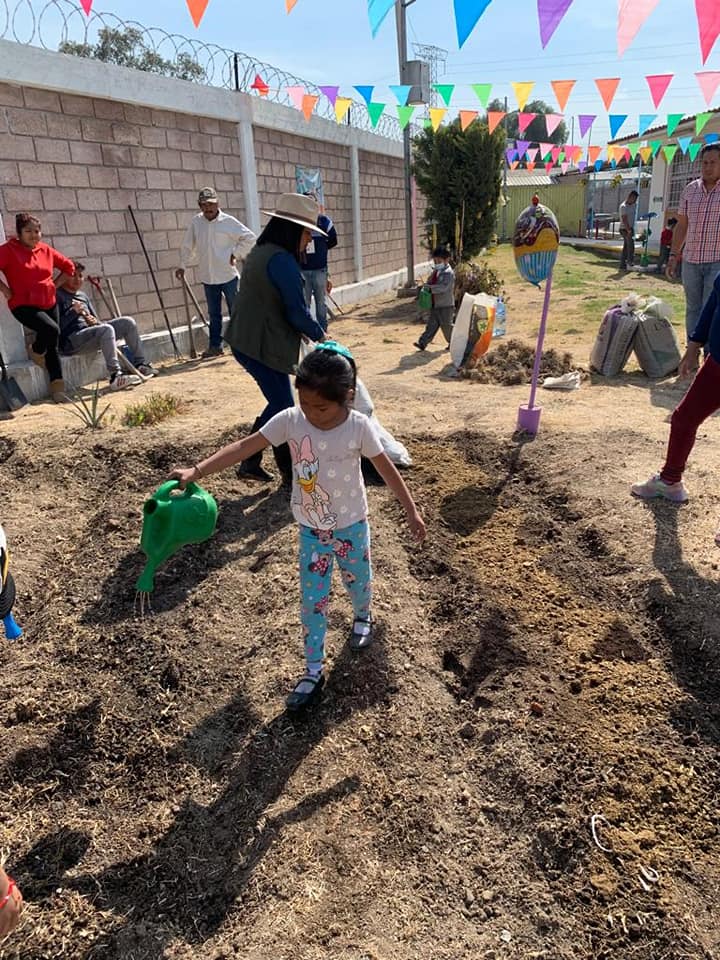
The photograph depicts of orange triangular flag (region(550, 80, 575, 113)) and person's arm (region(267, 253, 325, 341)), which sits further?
orange triangular flag (region(550, 80, 575, 113))

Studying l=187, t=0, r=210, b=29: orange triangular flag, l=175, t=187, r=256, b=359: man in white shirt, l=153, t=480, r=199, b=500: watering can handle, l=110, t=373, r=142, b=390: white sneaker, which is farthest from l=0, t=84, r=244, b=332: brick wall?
l=153, t=480, r=199, b=500: watering can handle

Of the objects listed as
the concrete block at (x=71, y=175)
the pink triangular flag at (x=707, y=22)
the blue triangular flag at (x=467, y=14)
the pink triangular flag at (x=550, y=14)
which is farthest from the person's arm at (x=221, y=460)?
the concrete block at (x=71, y=175)

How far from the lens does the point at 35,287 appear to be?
6059 mm

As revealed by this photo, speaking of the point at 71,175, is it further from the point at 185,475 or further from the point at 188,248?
the point at 185,475

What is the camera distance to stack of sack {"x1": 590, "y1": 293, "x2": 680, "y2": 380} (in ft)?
21.8

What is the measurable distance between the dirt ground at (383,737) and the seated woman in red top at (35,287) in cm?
247

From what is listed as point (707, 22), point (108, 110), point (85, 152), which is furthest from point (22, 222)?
point (707, 22)

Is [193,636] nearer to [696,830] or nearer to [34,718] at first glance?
[34,718]

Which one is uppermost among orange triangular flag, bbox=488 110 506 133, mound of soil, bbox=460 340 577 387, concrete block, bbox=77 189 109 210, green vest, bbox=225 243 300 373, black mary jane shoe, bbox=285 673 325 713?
orange triangular flag, bbox=488 110 506 133

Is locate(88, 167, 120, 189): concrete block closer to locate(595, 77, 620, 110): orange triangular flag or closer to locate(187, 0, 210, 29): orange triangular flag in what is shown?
locate(187, 0, 210, 29): orange triangular flag

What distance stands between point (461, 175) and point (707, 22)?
10.3 metres

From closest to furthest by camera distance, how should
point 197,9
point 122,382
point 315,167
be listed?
point 197,9 → point 122,382 → point 315,167

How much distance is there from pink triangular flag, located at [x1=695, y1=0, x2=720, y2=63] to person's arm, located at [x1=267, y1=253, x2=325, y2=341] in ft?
11.2

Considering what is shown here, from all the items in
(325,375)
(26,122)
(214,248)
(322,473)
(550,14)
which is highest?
(550,14)
